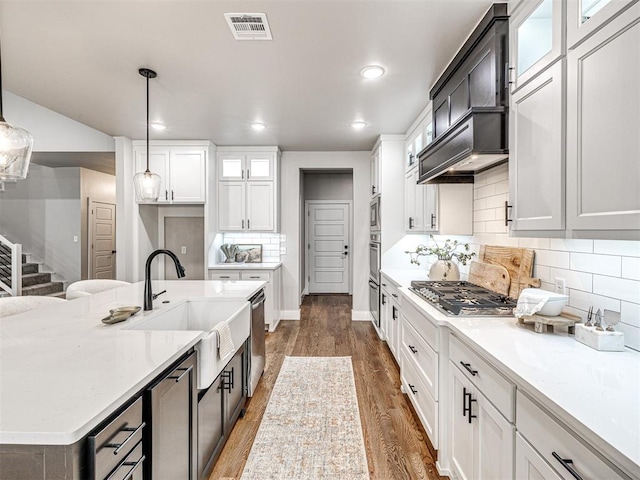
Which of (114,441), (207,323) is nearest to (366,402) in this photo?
(207,323)

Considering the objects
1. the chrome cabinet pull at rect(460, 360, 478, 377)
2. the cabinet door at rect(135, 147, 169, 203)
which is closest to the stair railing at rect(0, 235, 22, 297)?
the cabinet door at rect(135, 147, 169, 203)

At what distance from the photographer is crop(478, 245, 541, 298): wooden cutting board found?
205cm

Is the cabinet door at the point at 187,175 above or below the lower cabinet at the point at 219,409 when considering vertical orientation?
above

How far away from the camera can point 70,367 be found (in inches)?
46.7

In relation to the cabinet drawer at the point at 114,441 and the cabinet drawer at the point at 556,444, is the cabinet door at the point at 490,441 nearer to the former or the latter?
the cabinet drawer at the point at 556,444

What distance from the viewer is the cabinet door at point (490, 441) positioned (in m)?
1.24

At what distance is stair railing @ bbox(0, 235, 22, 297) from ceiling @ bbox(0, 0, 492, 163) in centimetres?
274

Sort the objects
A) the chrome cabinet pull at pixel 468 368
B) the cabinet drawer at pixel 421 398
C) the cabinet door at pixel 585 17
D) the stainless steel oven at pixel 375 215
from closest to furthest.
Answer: the cabinet door at pixel 585 17, the chrome cabinet pull at pixel 468 368, the cabinet drawer at pixel 421 398, the stainless steel oven at pixel 375 215

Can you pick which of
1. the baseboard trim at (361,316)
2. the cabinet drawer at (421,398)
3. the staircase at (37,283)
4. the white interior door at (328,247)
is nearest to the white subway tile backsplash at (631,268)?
the cabinet drawer at (421,398)

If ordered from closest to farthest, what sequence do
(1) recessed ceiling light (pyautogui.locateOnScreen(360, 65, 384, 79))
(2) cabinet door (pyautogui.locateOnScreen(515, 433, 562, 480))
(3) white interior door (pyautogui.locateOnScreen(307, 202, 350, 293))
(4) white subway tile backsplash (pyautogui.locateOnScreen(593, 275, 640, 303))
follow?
(2) cabinet door (pyautogui.locateOnScreen(515, 433, 562, 480)) → (4) white subway tile backsplash (pyautogui.locateOnScreen(593, 275, 640, 303)) → (1) recessed ceiling light (pyautogui.locateOnScreen(360, 65, 384, 79)) → (3) white interior door (pyautogui.locateOnScreen(307, 202, 350, 293))

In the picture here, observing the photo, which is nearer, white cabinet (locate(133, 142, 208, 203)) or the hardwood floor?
the hardwood floor

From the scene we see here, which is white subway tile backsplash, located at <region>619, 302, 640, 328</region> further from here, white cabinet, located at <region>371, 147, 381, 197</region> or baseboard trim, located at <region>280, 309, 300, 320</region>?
baseboard trim, located at <region>280, 309, 300, 320</region>

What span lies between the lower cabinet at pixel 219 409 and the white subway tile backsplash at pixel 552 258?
197cm

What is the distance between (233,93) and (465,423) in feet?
9.82
